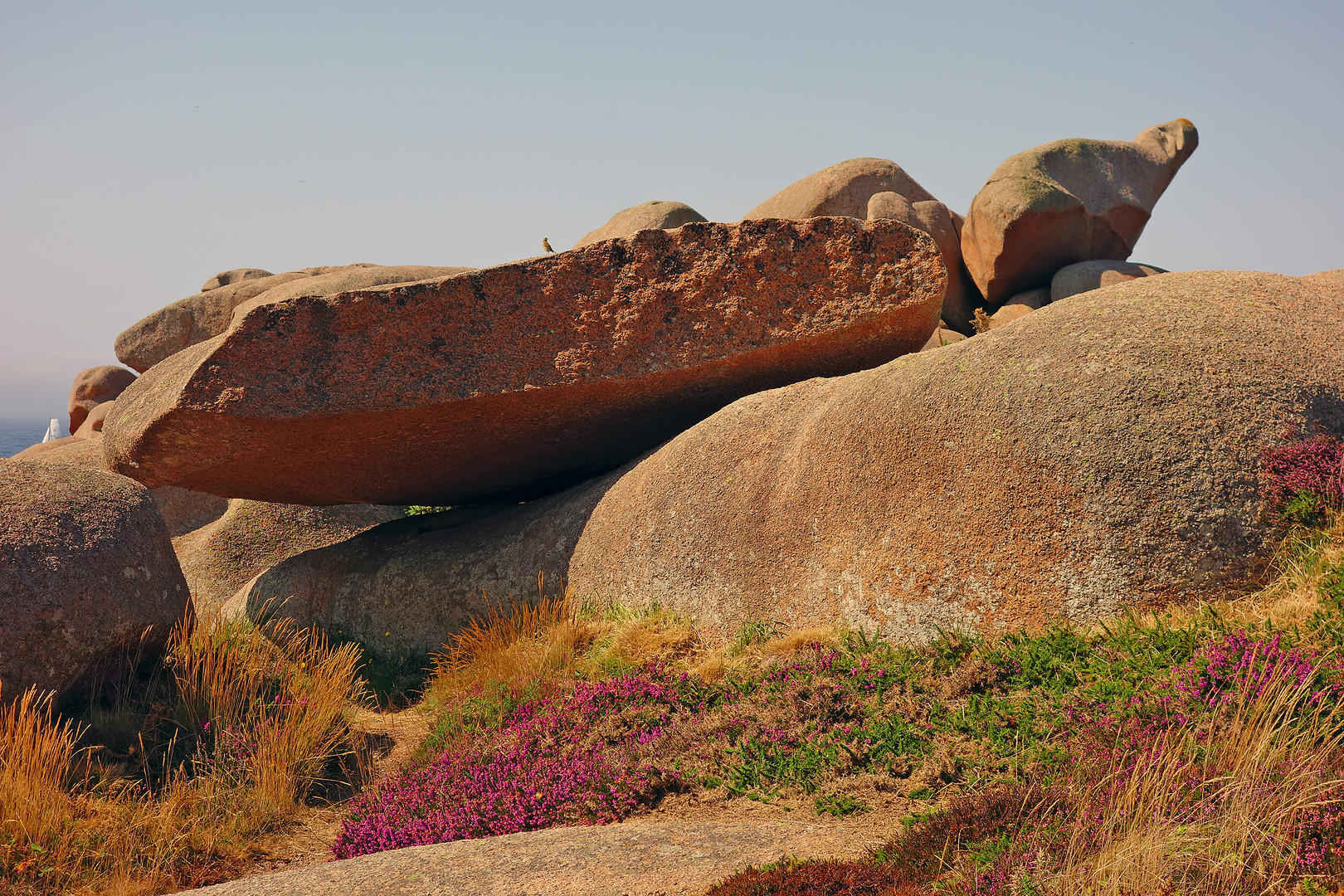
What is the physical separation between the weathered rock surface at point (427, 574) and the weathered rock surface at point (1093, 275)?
11.9 meters

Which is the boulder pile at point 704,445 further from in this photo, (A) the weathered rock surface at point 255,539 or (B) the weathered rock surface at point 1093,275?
(B) the weathered rock surface at point 1093,275

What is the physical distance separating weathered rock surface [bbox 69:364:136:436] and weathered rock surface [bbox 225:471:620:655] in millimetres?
15255

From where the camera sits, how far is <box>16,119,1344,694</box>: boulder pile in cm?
565

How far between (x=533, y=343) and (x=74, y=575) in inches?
157

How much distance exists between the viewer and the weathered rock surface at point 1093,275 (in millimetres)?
16859

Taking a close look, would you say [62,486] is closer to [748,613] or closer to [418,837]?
[418,837]

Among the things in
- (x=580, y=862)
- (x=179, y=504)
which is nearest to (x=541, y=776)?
(x=580, y=862)

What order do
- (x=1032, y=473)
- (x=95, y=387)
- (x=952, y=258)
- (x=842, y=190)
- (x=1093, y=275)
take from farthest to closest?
(x=95, y=387) < (x=952, y=258) < (x=842, y=190) < (x=1093, y=275) < (x=1032, y=473)

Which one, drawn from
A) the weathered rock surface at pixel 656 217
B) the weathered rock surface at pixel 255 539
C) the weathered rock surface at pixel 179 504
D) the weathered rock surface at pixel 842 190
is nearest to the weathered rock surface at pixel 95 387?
the weathered rock surface at pixel 179 504

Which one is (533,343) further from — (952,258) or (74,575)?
(952,258)

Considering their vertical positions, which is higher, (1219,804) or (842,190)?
(842,190)

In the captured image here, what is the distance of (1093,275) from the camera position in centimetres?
1711

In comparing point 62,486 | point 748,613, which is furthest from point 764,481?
point 62,486

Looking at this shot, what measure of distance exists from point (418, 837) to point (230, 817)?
4.82 ft
